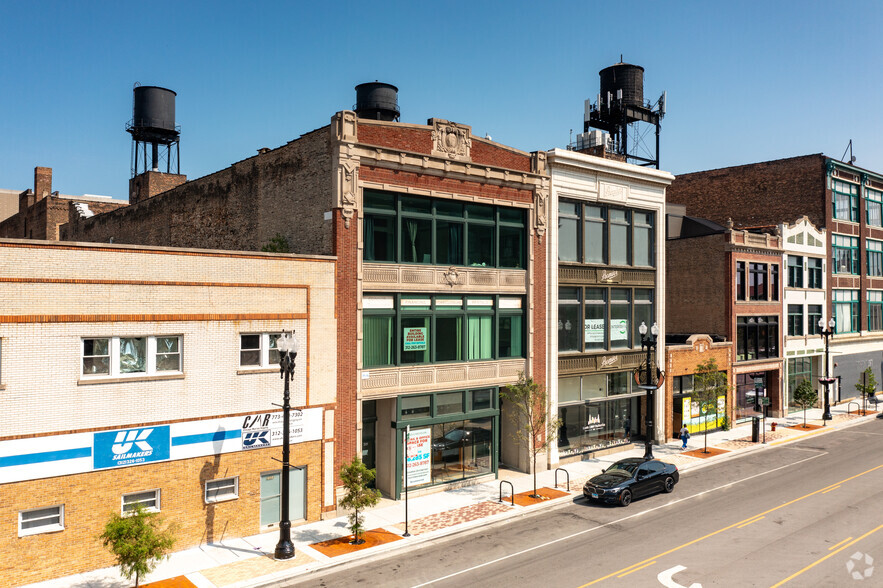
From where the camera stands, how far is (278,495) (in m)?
22.0

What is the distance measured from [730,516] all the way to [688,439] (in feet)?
47.4

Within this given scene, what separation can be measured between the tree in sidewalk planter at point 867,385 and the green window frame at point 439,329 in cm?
3487

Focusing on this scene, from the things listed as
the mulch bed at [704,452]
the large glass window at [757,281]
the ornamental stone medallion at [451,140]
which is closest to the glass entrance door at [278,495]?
the ornamental stone medallion at [451,140]

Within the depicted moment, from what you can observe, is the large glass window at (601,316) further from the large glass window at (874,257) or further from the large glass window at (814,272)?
the large glass window at (874,257)

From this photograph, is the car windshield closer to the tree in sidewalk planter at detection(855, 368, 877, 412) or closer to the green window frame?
the green window frame

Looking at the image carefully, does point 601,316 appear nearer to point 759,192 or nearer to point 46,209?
point 759,192

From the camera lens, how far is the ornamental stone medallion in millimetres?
26766

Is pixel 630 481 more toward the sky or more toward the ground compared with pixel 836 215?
more toward the ground

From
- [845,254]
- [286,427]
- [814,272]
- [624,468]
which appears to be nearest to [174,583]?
[286,427]

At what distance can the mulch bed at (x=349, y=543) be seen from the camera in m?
19.7

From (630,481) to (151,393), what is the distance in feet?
57.2

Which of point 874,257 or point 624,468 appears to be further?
point 874,257

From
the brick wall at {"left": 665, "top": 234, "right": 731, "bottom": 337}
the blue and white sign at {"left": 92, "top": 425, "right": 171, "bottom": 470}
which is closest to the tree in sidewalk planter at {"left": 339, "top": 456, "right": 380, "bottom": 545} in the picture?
the blue and white sign at {"left": 92, "top": 425, "right": 171, "bottom": 470}

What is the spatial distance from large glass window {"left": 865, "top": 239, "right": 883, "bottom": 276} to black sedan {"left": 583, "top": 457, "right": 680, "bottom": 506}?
4033 centimetres
